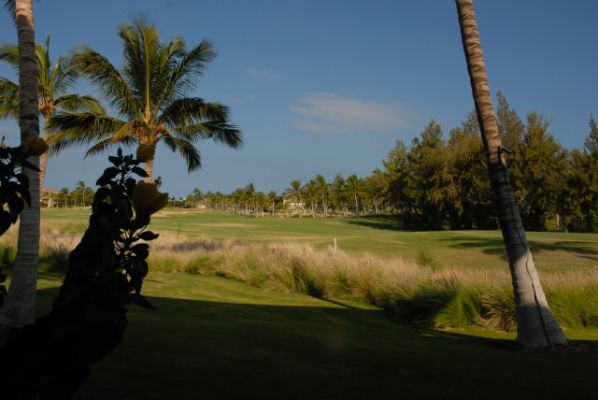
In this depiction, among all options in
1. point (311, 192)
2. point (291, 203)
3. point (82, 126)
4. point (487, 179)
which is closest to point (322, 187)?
point (311, 192)

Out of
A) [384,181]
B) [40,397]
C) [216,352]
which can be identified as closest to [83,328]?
[40,397]

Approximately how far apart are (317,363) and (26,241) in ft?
11.0

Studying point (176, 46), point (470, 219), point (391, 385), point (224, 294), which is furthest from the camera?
point (470, 219)

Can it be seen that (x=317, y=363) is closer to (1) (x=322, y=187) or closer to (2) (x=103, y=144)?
(2) (x=103, y=144)

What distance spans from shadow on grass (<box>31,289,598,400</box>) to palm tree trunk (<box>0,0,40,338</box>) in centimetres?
114

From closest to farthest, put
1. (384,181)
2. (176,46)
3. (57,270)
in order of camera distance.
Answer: (57,270), (176,46), (384,181)

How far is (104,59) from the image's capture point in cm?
1770

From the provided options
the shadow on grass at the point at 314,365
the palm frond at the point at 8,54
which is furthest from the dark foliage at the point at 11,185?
the palm frond at the point at 8,54

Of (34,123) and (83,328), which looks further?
(34,123)

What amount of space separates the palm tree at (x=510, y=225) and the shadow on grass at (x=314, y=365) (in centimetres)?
42

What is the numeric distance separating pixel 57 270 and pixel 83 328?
13.6 m

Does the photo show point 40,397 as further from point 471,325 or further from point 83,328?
point 471,325

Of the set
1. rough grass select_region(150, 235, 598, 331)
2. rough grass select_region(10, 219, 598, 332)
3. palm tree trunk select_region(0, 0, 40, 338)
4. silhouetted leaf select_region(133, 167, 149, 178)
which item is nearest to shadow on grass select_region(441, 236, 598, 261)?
rough grass select_region(10, 219, 598, 332)

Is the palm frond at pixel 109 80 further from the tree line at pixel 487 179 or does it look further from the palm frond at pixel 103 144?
the tree line at pixel 487 179
